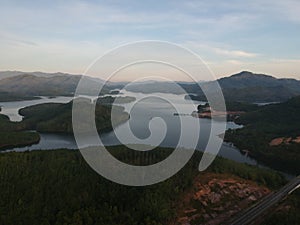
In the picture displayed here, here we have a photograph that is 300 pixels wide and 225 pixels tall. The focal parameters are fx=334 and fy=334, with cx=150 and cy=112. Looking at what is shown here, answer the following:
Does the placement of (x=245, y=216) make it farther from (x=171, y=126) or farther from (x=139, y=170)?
(x=171, y=126)

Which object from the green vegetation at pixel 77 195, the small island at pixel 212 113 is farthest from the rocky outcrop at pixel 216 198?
the small island at pixel 212 113

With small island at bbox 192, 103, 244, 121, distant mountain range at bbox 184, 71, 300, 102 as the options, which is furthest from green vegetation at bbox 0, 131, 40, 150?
distant mountain range at bbox 184, 71, 300, 102

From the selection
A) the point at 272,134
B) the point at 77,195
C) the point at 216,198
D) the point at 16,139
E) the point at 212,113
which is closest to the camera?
the point at 77,195

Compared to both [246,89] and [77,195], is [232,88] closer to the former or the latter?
[246,89]

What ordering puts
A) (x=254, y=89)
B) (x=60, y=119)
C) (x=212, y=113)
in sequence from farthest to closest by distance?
1. (x=254, y=89)
2. (x=212, y=113)
3. (x=60, y=119)

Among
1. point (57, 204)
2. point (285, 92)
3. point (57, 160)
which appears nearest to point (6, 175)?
point (57, 160)

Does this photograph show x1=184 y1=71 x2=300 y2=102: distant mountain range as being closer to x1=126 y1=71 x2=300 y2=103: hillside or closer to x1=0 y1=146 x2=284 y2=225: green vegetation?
x1=126 y1=71 x2=300 y2=103: hillside

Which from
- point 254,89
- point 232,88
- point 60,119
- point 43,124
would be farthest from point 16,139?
point 232,88
